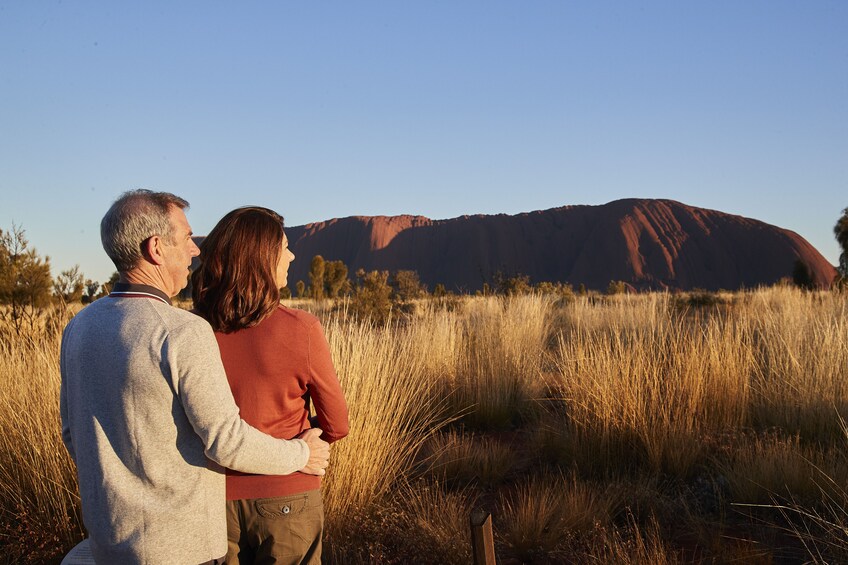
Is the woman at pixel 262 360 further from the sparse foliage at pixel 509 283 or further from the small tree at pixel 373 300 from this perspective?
the sparse foliage at pixel 509 283

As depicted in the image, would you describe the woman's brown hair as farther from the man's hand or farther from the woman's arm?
the man's hand

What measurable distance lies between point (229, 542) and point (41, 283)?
11812 millimetres

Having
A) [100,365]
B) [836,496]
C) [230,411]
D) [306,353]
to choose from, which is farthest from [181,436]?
[836,496]

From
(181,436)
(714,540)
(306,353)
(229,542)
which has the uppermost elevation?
(306,353)

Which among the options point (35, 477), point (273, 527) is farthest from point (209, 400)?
point (35, 477)

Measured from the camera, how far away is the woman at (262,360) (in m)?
1.89

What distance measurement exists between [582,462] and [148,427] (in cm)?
358

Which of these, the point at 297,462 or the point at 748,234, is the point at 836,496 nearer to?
the point at 297,462

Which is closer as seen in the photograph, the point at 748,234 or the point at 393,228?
the point at 748,234

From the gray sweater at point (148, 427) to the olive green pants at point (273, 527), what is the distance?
230 millimetres

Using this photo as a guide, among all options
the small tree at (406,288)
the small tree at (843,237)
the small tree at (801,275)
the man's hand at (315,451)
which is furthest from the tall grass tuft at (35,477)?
the small tree at (801,275)

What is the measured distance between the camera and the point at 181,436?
1643 mm

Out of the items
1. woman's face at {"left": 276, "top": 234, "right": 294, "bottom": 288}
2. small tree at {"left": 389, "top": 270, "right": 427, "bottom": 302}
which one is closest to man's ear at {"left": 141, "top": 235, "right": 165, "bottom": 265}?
woman's face at {"left": 276, "top": 234, "right": 294, "bottom": 288}

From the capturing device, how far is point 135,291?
5.40 feet
